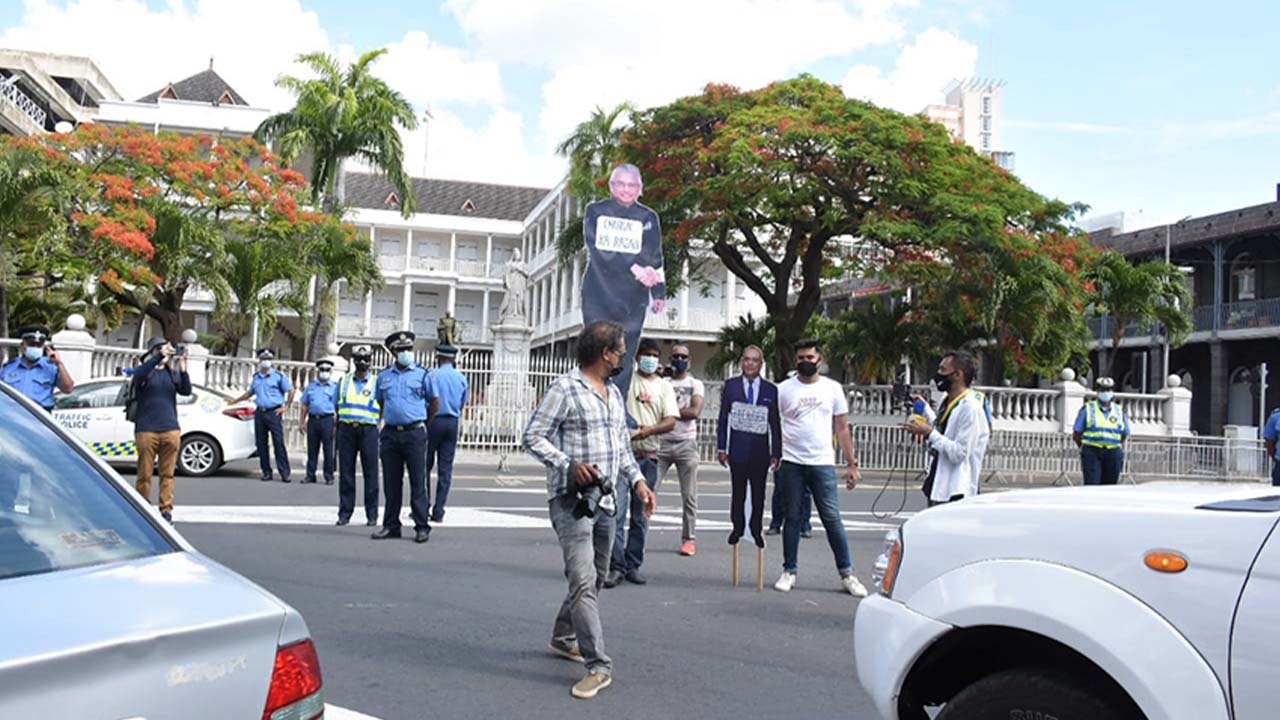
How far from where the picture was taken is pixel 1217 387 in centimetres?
3844

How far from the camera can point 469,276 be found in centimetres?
5878

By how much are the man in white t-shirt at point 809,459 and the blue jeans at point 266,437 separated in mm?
9504

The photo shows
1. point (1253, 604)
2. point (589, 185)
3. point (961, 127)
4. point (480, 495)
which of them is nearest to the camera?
point (1253, 604)

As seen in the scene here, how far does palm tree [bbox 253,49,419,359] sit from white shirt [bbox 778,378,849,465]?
23358mm

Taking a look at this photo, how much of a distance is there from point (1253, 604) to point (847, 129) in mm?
20883

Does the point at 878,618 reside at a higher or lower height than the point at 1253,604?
lower

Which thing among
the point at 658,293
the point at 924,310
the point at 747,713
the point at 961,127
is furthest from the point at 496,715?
the point at 961,127

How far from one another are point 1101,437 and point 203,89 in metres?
49.1

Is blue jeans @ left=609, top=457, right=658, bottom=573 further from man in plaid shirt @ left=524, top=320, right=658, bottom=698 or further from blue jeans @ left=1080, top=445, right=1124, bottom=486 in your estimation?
blue jeans @ left=1080, top=445, right=1124, bottom=486

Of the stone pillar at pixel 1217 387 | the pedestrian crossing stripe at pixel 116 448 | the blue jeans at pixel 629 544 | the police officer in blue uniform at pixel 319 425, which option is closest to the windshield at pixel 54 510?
the blue jeans at pixel 629 544

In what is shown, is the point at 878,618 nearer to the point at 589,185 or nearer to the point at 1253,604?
the point at 1253,604

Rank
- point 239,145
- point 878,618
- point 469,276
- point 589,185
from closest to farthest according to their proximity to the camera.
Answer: point 878,618
point 239,145
point 589,185
point 469,276

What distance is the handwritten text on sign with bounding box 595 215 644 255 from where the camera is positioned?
8.11m

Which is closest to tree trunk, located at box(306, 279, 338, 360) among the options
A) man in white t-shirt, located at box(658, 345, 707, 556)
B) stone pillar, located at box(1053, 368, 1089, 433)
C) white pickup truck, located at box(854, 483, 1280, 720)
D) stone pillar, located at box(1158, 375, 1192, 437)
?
stone pillar, located at box(1053, 368, 1089, 433)
